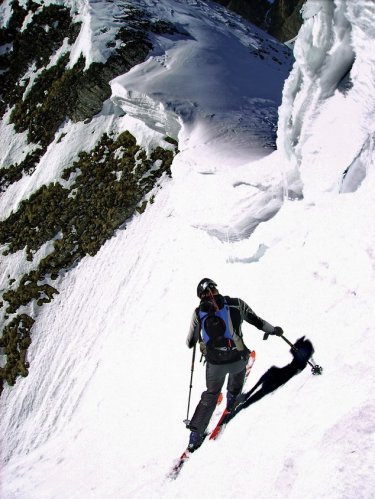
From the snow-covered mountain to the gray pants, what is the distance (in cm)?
48

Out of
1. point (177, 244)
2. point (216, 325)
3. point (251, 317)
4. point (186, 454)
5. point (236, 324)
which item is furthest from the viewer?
point (177, 244)

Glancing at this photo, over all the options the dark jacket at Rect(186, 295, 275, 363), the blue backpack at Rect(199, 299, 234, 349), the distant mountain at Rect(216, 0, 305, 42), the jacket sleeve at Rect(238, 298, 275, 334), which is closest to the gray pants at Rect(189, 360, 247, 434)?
the dark jacket at Rect(186, 295, 275, 363)

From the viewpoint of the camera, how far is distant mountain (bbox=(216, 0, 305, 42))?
164 ft

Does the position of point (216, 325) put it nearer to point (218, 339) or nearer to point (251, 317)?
point (218, 339)

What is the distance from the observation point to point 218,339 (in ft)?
19.2

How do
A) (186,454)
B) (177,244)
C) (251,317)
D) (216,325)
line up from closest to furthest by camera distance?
(216,325), (251,317), (186,454), (177,244)

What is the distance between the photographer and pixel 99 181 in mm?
15680

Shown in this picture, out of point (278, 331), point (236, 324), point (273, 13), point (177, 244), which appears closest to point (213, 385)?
point (236, 324)


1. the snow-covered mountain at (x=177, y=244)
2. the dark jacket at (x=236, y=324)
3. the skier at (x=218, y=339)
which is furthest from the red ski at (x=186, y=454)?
the dark jacket at (x=236, y=324)

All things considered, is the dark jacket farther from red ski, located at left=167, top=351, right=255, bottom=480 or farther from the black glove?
red ski, located at left=167, top=351, right=255, bottom=480

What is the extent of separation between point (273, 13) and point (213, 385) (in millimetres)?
59558

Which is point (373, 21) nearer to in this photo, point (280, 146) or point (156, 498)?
point (280, 146)

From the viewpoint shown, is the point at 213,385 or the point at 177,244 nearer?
the point at 213,385

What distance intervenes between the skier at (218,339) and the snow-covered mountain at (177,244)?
1.87ft
